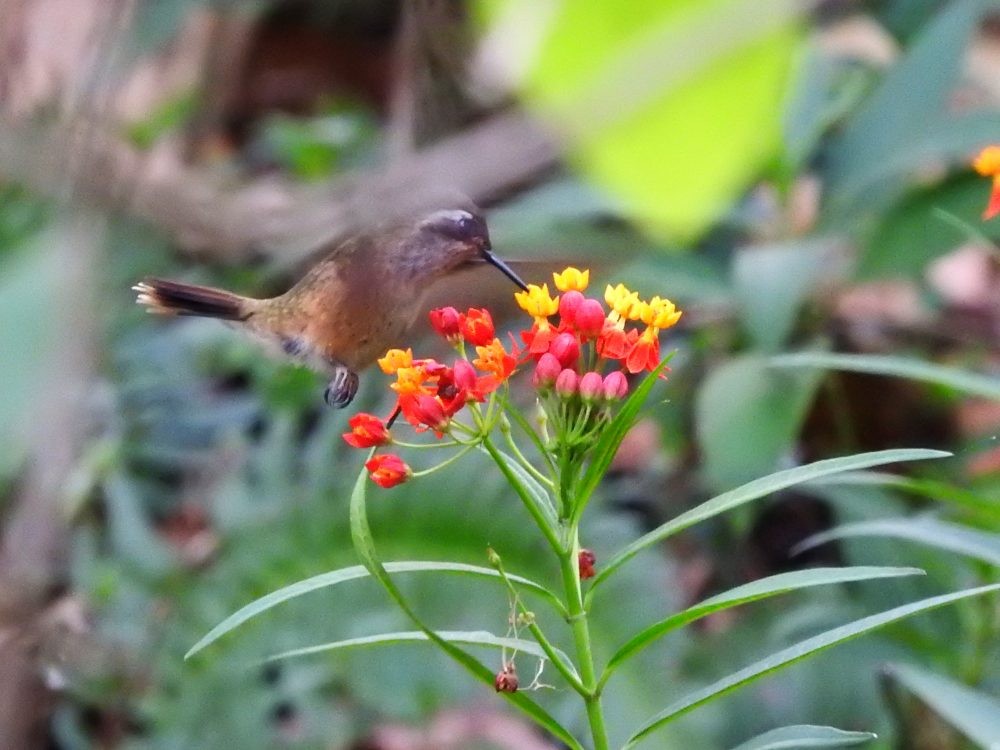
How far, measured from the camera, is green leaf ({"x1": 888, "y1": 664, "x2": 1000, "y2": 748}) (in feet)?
3.82

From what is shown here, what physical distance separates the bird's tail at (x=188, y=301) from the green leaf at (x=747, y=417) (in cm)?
83

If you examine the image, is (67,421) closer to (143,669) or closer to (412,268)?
(412,268)

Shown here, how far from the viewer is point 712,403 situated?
209 centimetres

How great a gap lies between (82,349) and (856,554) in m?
1.66

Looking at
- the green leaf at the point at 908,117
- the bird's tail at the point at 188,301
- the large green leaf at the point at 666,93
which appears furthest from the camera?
the green leaf at the point at 908,117

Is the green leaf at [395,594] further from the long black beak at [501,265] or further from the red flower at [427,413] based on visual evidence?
the long black beak at [501,265]

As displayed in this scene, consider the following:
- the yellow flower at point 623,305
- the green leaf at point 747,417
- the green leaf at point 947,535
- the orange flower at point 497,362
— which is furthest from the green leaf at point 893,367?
the green leaf at point 747,417

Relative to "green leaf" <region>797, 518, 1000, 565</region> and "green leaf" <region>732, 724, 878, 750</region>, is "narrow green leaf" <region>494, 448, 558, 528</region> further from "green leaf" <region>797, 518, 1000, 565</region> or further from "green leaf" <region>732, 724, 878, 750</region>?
"green leaf" <region>797, 518, 1000, 565</region>

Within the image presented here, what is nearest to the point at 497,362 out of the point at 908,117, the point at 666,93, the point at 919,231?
the point at 666,93

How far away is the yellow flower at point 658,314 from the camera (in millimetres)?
935

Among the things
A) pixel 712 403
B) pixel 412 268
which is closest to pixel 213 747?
pixel 712 403

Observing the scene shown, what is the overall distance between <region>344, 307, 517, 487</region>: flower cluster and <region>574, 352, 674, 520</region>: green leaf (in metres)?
0.08

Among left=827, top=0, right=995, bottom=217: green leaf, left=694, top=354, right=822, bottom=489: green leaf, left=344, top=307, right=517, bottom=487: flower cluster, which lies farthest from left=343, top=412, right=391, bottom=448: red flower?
left=827, top=0, right=995, bottom=217: green leaf

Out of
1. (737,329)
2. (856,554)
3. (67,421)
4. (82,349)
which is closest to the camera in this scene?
(82,349)
